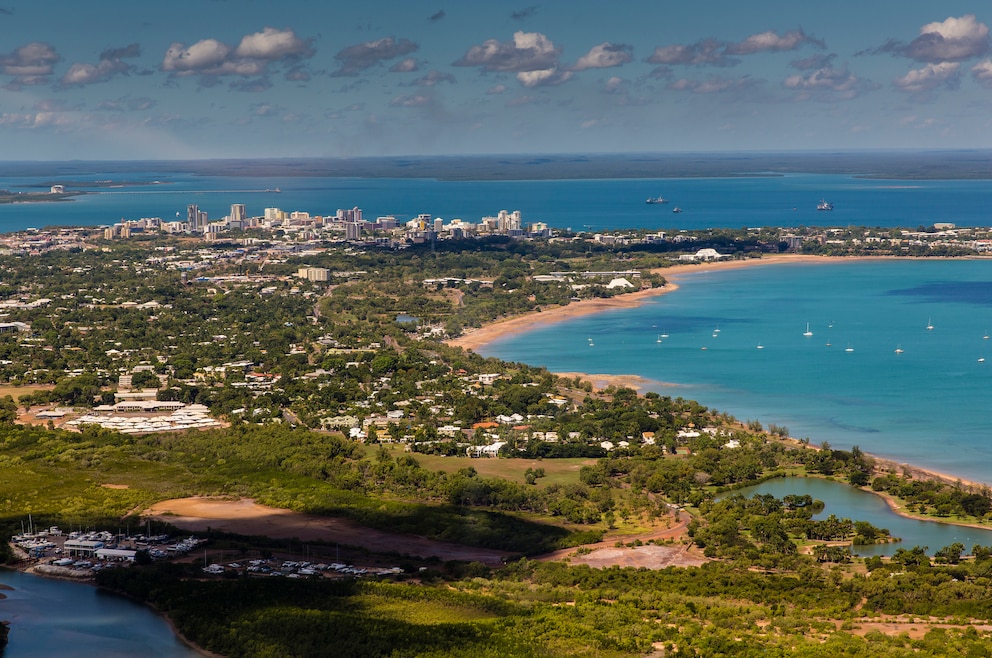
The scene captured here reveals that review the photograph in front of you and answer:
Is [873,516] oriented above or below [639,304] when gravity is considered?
below

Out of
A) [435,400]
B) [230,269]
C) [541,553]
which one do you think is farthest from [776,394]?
[230,269]

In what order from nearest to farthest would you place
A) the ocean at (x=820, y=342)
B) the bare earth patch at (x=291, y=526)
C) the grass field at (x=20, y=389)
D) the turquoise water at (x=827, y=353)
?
the bare earth patch at (x=291, y=526), the turquoise water at (x=827, y=353), the ocean at (x=820, y=342), the grass field at (x=20, y=389)

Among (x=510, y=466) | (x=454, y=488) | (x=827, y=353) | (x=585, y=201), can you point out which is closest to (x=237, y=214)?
(x=585, y=201)

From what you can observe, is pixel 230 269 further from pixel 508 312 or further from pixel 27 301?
pixel 508 312

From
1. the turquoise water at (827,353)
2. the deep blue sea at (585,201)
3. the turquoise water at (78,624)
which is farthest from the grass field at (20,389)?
the deep blue sea at (585,201)

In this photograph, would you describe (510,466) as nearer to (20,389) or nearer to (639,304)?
(20,389)

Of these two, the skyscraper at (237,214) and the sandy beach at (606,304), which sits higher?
the skyscraper at (237,214)

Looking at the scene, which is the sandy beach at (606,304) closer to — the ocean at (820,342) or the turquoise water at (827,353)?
the turquoise water at (827,353)
